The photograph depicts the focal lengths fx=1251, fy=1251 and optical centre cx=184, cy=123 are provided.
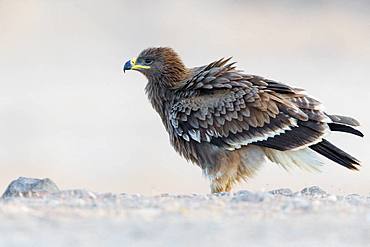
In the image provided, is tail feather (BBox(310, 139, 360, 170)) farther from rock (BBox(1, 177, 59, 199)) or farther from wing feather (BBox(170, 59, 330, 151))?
rock (BBox(1, 177, 59, 199))

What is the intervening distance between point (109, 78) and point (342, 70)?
5709 millimetres

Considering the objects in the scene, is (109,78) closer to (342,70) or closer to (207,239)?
(342,70)

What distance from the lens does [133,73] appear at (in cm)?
2673

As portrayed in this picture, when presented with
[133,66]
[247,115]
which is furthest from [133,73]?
[247,115]

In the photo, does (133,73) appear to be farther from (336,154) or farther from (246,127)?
(336,154)

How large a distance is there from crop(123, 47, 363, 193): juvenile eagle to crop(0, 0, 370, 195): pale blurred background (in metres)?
4.83

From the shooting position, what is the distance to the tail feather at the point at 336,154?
11766 mm

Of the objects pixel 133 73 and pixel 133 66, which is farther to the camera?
pixel 133 73

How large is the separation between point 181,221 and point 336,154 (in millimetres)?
4101

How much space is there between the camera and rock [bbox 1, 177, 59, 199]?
33.1 ft

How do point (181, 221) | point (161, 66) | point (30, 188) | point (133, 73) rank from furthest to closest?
point (133, 73), point (161, 66), point (30, 188), point (181, 221)

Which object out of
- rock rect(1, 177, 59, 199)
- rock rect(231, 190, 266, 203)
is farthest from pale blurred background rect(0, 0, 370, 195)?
rock rect(231, 190, 266, 203)

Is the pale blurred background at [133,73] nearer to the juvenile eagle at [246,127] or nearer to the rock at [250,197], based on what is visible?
the juvenile eagle at [246,127]

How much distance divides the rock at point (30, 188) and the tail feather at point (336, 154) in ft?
9.39
